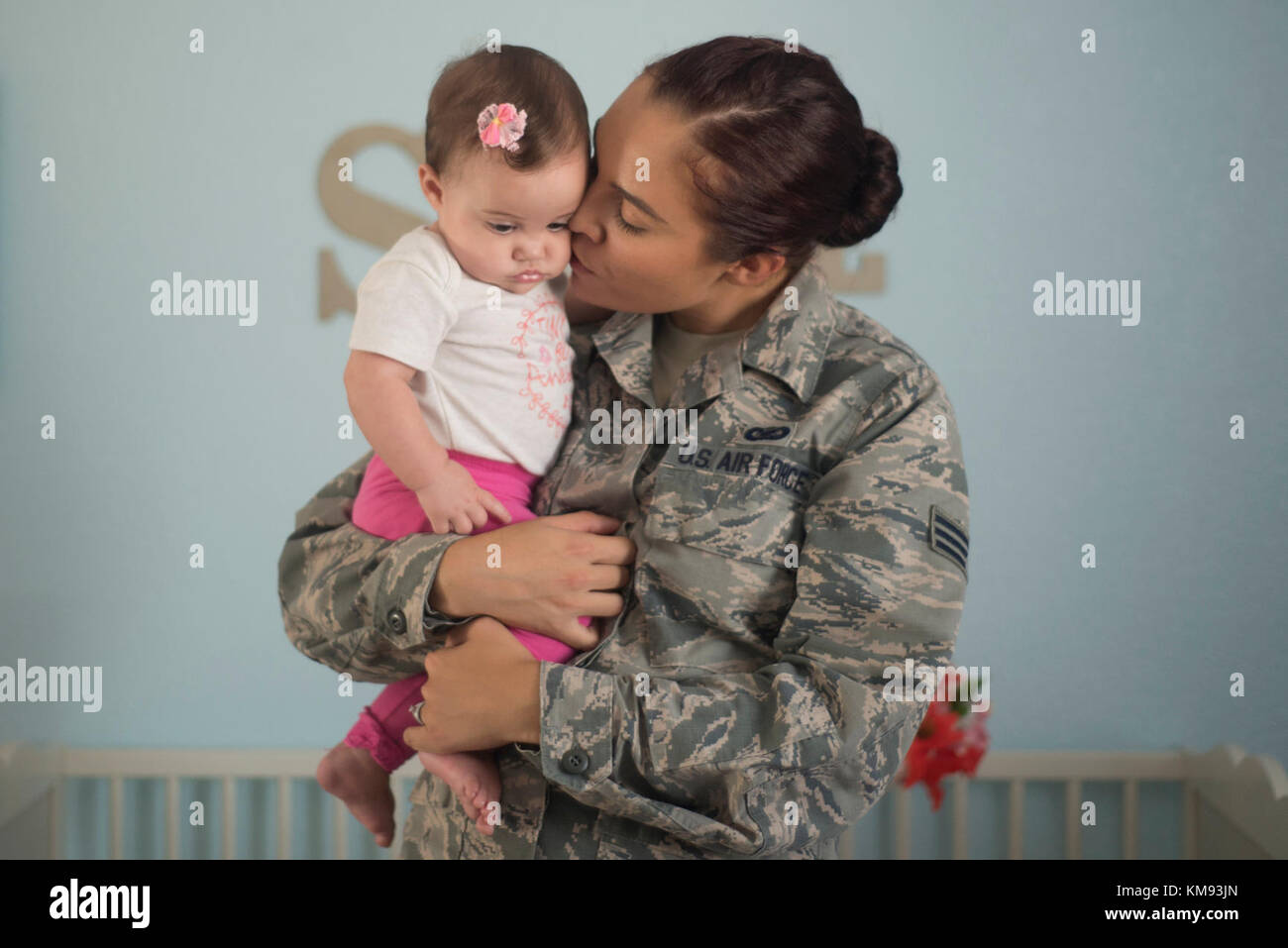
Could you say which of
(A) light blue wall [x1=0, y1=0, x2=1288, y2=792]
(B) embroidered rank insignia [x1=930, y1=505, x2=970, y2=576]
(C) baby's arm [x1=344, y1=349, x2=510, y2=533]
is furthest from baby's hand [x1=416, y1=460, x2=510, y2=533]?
(A) light blue wall [x1=0, y1=0, x2=1288, y2=792]

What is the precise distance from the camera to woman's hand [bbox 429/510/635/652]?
1.07 m

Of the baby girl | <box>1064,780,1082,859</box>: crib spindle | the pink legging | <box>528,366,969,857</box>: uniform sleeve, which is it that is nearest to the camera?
<box>528,366,969,857</box>: uniform sleeve

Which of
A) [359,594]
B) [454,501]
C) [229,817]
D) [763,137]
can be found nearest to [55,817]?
[229,817]

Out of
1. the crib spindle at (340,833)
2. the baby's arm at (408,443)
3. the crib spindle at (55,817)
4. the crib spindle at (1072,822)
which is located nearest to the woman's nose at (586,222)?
the baby's arm at (408,443)

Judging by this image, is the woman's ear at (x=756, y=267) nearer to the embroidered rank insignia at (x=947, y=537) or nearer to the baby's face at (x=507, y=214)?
the baby's face at (x=507, y=214)

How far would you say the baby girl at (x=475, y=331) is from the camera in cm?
108

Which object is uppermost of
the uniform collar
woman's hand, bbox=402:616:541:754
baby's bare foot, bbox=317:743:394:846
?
the uniform collar

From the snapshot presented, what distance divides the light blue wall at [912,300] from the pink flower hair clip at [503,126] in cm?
117

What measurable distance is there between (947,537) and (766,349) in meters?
0.28

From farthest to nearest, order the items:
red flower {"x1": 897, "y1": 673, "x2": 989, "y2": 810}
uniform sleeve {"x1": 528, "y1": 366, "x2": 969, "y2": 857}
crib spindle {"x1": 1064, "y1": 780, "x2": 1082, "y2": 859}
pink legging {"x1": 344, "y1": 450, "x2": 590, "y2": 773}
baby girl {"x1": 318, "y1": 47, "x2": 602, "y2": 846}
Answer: crib spindle {"x1": 1064, "y1": 780, "x2": 1082, "y2": 859}
red flower {"x1": 897, "y1": 673, "x2": 989, "y2": 810}
pink legging {"x1": 344, "y1": 450, "x2": 590, "y2": 773}
baby girl {"x1": 318, "y1": 47, "x2": 602, "y2": 846}
uniform sleeve {"x1": 528, "y1": 366, "x2": 969, "y2": 857}

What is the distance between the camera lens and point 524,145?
3.47 ft

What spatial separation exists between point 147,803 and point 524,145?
6.00 ft

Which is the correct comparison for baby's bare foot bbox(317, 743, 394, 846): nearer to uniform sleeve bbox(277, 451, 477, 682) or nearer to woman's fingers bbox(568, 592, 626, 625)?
uniform sleeve bbox(277, 451, 477, 682)
